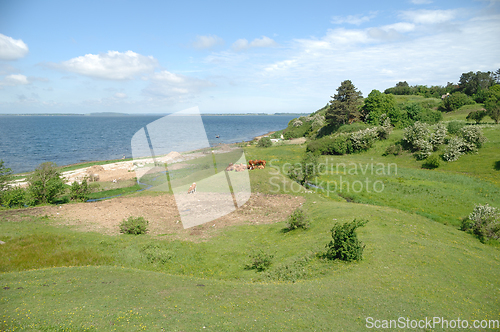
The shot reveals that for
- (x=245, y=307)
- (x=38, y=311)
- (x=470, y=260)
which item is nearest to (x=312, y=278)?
(x=245, y=307)

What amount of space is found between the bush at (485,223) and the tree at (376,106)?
55.6 metres

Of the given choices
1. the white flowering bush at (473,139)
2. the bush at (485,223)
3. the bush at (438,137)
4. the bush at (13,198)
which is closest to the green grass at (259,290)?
the bush at (485,223)

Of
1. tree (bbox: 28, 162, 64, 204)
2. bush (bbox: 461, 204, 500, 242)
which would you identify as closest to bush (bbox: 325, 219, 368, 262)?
bush (bbox: 461, 204, 500, 242)

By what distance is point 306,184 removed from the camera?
4128 centimetres

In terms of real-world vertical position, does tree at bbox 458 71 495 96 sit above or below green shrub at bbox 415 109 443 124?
above

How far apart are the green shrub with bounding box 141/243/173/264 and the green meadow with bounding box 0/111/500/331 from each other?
80 mm

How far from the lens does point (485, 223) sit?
72.7ft

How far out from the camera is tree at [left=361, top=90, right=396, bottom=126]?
74.0 m

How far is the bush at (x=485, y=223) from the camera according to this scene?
21.5 m

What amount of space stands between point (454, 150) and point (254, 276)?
143ft

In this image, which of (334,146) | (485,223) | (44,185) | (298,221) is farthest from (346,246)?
(334,146)

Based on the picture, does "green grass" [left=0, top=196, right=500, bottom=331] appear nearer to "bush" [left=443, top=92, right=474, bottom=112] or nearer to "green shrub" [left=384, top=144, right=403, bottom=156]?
"green shrub" [left=384, top=144, right=403, bottom=156]

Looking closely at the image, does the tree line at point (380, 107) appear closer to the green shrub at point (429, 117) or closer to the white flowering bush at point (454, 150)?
the green shrub at point (429, 117)

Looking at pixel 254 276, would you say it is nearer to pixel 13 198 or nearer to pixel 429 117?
pixel 13 198
